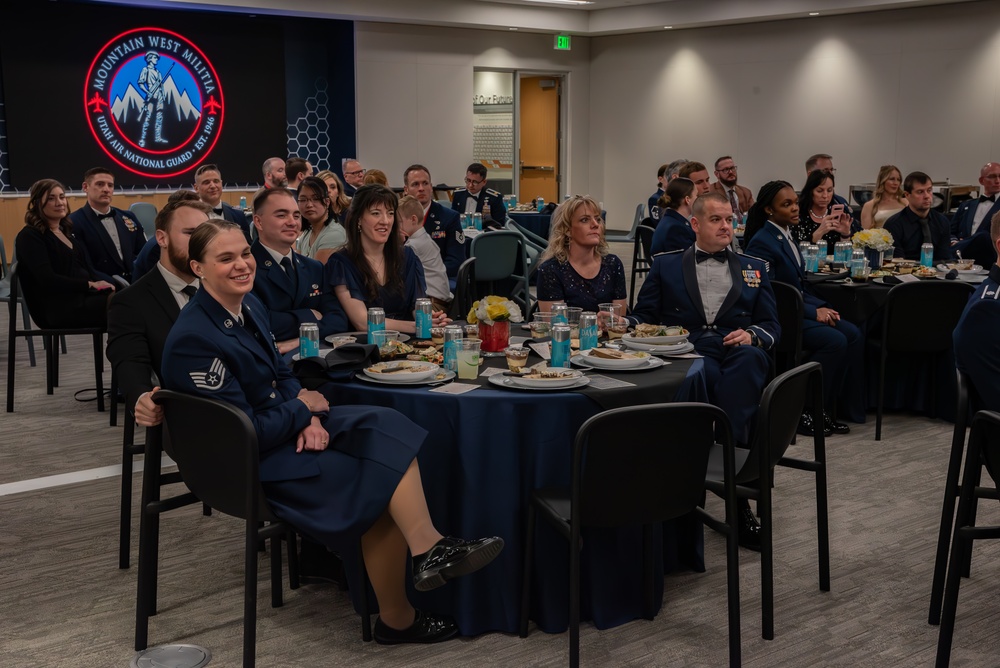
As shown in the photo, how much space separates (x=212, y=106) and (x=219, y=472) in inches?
425

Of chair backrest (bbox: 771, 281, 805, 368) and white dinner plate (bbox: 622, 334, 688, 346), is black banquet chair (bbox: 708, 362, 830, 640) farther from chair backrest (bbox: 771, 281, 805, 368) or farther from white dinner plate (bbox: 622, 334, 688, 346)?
chair backrest (bbox: 771, 281, 805, 368)

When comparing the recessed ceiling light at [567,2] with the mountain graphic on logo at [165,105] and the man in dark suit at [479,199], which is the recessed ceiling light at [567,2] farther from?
the mountain graphic on logo at [165,105]

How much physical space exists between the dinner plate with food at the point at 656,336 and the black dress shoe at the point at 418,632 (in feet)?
3.95

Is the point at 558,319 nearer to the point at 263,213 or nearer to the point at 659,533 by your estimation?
the point at 659,533

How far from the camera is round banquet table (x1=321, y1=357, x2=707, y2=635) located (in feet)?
9.73

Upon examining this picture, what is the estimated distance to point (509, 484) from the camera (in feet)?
9.79

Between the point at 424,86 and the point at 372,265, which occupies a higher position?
the point at 424,86

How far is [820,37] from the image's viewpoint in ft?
43.1

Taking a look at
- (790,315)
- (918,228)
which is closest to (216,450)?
(790,315)

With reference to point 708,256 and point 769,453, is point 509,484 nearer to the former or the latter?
point 769,453

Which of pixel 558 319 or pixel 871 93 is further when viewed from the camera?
pixel 871 93

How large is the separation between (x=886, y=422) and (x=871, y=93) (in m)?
8.41

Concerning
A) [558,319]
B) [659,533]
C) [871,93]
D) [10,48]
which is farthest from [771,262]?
[10,48]

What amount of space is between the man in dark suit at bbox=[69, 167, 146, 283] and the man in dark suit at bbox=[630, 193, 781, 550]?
343cm
